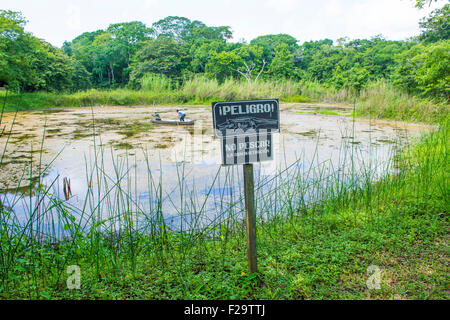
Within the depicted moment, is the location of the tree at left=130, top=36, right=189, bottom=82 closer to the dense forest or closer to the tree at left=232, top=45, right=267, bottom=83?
the dense forest

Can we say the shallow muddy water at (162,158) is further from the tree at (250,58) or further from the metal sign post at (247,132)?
the tree at (250,58)

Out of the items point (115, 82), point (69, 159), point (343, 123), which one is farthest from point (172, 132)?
point (115, 82)

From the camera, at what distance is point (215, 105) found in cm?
140

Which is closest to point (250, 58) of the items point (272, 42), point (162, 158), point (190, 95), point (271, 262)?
point (272, 42)

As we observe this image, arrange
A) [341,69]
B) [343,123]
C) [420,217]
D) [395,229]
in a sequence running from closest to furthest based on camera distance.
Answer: [395,229], [420,217], [343,123], [341,69]

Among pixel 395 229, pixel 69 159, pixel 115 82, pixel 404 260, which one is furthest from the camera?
pixel 115 82

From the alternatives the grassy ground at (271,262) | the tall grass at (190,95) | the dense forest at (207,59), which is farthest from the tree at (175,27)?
the grassy ground at (271,262)

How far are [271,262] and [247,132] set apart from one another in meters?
0.77

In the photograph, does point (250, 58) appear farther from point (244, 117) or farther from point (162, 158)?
point (244, 117)

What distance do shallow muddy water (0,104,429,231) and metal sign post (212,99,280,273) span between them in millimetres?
557

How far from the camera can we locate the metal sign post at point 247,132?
142 centimetres

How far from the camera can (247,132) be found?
1.46 metres
